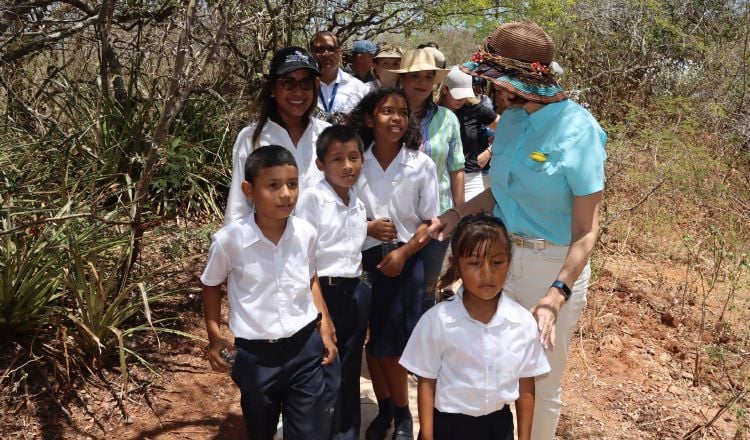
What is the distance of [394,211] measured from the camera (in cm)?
296

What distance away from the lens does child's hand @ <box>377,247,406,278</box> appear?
2.87 meters

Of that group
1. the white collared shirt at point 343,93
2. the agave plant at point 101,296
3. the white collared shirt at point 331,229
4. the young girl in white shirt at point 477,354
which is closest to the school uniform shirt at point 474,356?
the young girl in white shirt at point 477,354

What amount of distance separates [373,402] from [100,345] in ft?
4.64

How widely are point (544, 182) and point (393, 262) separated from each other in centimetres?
80

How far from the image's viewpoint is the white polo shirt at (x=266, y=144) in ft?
8.47

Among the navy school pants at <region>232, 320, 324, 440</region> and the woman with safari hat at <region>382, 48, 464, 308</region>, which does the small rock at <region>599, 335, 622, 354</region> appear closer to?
the woman with safari hat at <region>382, 48, 464, 308</region>

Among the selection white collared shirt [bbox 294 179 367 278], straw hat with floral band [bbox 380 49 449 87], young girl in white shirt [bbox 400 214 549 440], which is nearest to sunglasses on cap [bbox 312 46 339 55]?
straw hat with floral band [bbox 380 49 449 87]

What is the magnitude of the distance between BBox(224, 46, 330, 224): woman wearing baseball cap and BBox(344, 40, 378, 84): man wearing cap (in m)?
3.11

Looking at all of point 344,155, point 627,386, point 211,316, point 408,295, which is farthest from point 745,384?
point 211,316

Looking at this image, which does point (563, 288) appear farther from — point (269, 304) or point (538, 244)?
point (269, 304)

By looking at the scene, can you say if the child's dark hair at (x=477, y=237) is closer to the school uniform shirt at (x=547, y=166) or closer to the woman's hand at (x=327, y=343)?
the school uniform shirt at (x=547, y=166)

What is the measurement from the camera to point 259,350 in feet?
7.77

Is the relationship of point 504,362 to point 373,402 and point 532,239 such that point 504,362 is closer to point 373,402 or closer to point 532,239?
point 532,239

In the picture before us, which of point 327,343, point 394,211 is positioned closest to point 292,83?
point 394,211
